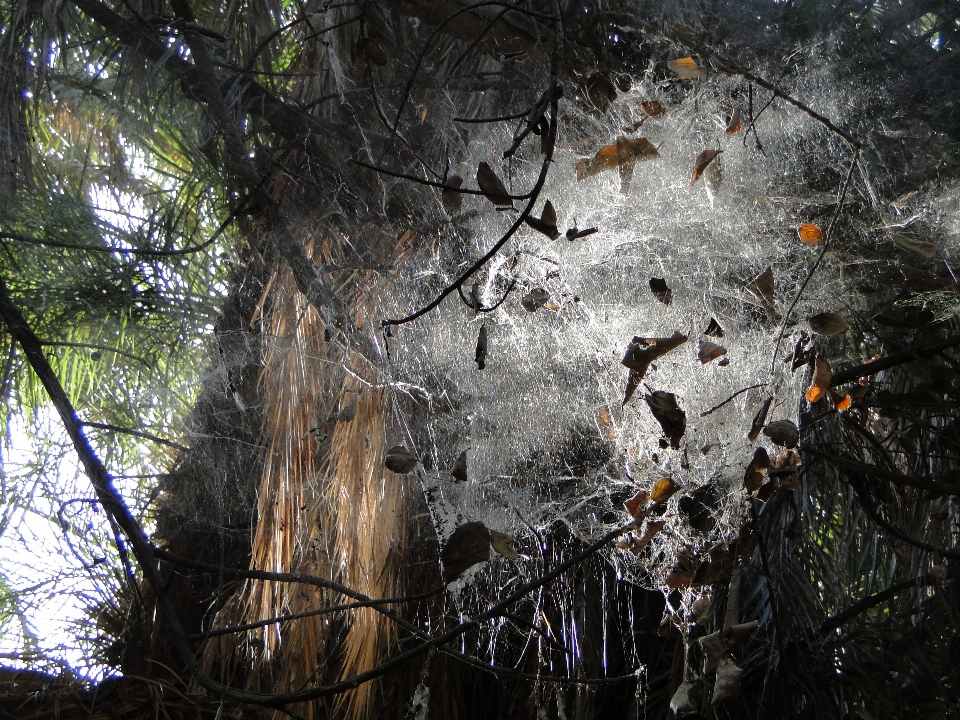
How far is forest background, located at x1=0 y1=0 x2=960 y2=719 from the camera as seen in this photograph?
1.74 metres

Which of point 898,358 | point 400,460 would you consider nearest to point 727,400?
point 898,358

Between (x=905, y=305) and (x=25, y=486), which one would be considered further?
(x=25, y=486)

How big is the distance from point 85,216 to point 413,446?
3.22 feet

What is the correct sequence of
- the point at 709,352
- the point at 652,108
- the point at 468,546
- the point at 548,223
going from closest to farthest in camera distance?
1. the point at 548,223
2. the point at 468,546
3. the point at 709,352
4. the point at 652,108

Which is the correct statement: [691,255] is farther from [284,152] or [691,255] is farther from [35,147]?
[35,147]

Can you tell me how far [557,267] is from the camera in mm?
1823

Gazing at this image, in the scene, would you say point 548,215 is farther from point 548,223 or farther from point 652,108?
point 652,108

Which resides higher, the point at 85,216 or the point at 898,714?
the point at 85,216

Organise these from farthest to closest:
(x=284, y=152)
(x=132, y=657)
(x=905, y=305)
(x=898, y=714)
Answer: (x=132, y=657), (x=284, y=152), (x=905, y=305), (x=898, y=714)

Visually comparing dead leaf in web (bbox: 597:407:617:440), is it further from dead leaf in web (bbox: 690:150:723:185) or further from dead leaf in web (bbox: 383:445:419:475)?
dead leaf in web (bbox: 690:150:723:185)

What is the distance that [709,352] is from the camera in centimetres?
158

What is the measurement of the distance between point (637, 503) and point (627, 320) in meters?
0.41

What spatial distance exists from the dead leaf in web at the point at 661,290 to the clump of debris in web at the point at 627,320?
0.04ft

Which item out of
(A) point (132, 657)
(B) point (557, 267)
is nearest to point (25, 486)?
(A) point (132, 657)
